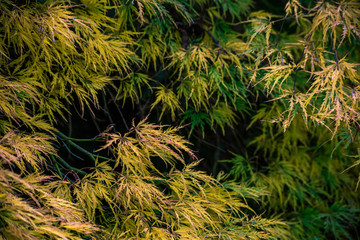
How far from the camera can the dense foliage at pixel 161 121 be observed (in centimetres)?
114

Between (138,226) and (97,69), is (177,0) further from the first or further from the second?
(138,226)

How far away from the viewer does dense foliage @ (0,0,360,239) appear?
1.14 m

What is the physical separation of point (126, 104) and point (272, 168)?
92 cm

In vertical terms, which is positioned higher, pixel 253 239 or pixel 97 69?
pixel 97 69

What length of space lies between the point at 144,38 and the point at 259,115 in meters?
0.75

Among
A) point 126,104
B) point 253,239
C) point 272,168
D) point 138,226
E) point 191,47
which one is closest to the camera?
point 138,226

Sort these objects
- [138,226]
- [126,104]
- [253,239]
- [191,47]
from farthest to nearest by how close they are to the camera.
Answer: [126,104]
[191,47]
[253,239]
[138,226]

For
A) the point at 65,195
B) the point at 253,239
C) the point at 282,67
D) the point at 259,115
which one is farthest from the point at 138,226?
the point at 259,115

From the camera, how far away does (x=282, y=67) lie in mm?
1326

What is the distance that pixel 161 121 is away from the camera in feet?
5.74

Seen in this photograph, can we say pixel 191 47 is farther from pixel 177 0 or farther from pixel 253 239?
pixel 253 239

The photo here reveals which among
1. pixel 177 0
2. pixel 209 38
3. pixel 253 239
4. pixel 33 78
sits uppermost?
pixel 177 0

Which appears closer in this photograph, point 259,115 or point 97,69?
Answer: point 97,69

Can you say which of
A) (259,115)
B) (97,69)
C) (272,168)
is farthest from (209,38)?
(272,168)
